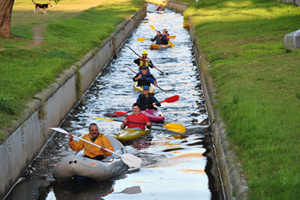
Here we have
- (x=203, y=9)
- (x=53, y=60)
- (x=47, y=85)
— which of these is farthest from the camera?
(x=203, y=9)

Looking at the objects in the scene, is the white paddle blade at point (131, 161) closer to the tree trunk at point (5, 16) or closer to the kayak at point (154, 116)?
the kayak at point (154, 116)

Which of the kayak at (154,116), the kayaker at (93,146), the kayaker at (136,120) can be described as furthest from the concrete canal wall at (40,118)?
the kayak at (154,116)

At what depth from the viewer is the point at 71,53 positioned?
59.4 ft

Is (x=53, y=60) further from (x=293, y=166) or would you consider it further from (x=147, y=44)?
(x=147, y=44)

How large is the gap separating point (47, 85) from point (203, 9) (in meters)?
32.1

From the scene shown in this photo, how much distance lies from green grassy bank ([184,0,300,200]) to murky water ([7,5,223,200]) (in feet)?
3.84

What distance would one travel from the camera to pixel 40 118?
1109 centimetres

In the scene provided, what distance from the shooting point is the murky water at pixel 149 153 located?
853cm

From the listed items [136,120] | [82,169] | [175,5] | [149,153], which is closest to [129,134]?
[136,120]

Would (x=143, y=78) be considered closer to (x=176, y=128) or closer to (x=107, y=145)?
(x=176, y=128)

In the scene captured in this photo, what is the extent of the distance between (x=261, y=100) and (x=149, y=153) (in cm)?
320

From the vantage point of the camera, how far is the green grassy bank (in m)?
6.58

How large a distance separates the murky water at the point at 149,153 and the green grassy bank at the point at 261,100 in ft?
3.84

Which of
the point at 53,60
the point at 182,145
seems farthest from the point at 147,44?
the point at 182,145
